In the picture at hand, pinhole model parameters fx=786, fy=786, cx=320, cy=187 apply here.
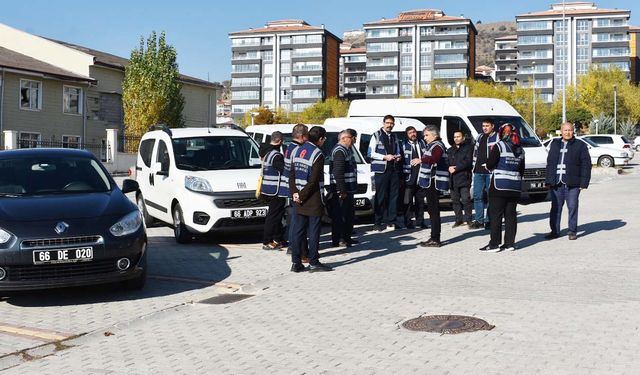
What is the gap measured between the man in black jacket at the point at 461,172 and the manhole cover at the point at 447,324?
25.1 ft

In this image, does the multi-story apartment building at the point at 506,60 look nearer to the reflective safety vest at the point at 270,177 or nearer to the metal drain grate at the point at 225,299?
the reflective safety vest at the point at 270,177

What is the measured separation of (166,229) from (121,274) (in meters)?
6.75

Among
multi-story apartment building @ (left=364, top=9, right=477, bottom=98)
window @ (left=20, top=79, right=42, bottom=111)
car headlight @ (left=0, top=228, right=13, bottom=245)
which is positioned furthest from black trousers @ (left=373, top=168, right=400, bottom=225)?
multi-story apartment building @ (left=364, top=9, right=477, bottom=98)

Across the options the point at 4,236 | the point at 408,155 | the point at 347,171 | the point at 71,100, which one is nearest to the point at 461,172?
the point at 408,155

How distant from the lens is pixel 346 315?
750 centimetres

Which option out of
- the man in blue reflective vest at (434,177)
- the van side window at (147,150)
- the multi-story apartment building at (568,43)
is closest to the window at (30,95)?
the van side window at (147,150)

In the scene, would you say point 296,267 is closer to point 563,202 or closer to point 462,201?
point 563,202

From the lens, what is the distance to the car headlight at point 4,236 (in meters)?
7.69

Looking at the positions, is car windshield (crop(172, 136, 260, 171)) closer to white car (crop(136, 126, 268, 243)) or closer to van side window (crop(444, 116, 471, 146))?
white car (crop(136, 126, 268, 243))

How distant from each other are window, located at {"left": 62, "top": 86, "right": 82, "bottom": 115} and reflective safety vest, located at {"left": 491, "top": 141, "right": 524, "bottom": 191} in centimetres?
3940

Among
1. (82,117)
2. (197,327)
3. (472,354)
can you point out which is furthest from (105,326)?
(82,117)

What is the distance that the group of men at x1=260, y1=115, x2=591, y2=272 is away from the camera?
32.7 feet

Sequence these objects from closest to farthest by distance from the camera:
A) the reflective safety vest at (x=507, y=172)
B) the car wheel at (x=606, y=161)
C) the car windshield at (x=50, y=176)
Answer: the car windshield at (x=50, y=176)
the reflective safety vest at (x=507, y=172)
the car wheel at (x=606, y=161)

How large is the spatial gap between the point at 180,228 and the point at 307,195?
341 centimetres
